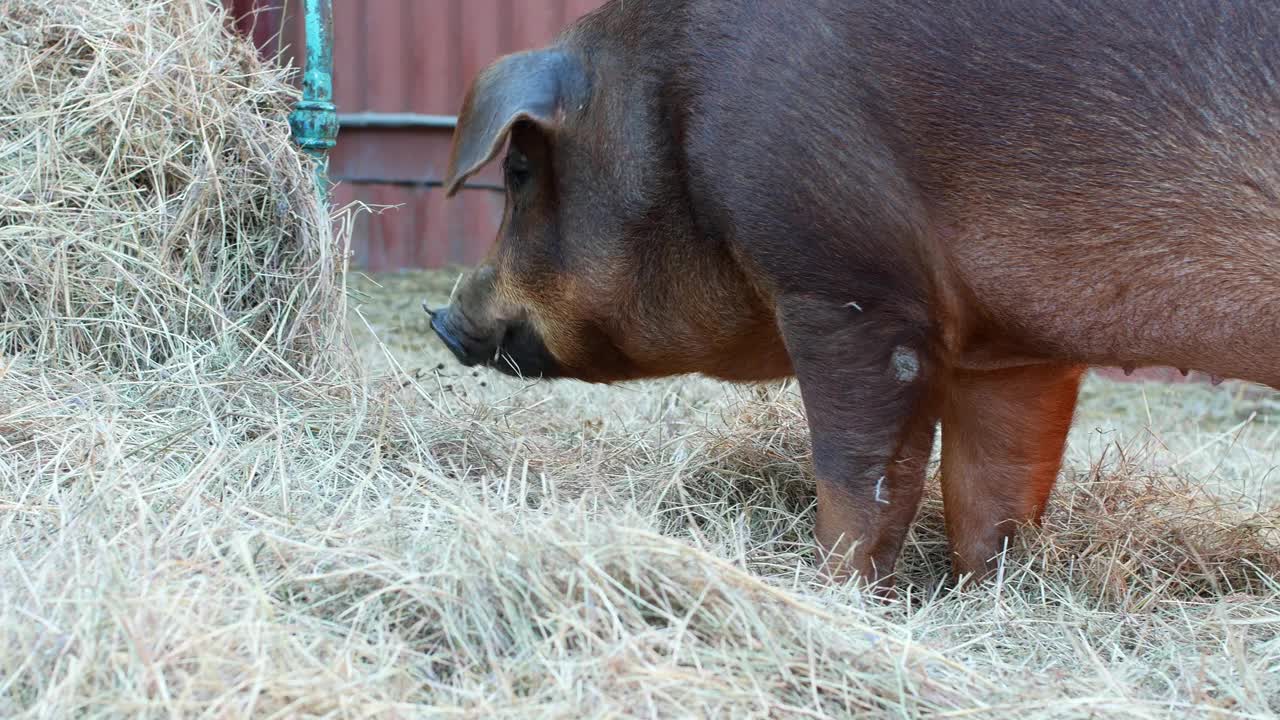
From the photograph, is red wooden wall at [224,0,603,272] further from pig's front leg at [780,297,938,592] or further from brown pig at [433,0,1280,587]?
pig's front leg at [780,297,938,592]

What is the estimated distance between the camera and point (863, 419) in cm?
266

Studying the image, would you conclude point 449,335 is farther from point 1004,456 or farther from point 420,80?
point 420,80

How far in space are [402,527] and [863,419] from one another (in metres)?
0.97

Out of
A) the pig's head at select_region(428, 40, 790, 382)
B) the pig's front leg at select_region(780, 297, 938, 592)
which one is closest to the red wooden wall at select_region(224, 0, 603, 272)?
the pig's head at select_region(428, 40, 790, 382)

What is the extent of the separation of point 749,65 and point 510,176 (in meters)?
0.72

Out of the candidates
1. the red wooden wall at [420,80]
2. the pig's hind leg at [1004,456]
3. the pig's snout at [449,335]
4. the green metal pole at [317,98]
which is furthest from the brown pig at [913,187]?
the red wooden wall at [420,80]

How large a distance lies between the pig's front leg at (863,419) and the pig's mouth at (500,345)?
30.6 inches

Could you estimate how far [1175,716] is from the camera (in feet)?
6.64

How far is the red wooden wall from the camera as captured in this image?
600 centimetres

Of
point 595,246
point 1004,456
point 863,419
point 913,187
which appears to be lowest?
point 1004,456

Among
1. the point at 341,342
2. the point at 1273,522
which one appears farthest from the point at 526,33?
the point at 1273,522

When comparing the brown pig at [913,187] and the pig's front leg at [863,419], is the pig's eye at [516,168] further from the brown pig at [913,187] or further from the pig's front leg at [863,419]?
the pig's front leg at [863,419]

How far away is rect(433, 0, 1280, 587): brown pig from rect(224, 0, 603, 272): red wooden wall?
10.3 ft

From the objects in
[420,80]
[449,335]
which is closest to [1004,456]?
[449,335]
